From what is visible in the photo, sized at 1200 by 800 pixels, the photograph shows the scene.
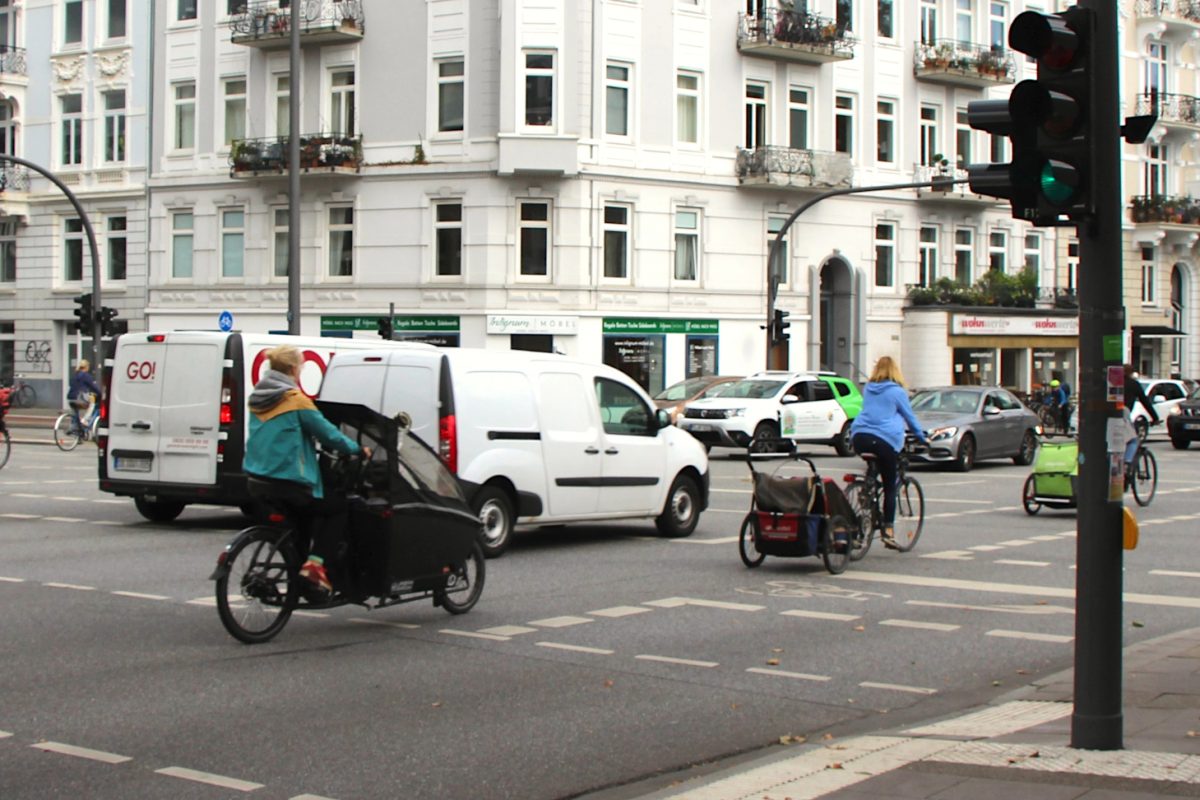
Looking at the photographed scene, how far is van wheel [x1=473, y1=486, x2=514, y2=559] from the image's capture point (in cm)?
1446

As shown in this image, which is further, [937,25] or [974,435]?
[937,25]

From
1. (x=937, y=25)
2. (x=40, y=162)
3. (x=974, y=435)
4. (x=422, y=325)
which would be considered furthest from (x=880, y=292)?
(x=40, y=162)

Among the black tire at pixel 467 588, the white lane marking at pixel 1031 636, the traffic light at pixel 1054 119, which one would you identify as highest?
the traffic light at pixel 1054 119

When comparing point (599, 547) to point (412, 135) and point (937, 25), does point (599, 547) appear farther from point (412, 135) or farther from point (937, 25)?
point (937, 25)

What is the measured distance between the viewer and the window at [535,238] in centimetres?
4047

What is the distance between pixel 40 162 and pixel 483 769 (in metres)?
46.8

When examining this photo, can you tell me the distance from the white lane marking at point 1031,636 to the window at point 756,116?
34.1 m

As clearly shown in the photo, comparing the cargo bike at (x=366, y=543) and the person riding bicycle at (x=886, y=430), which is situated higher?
the person riding bicycle at (x=886, y=430)

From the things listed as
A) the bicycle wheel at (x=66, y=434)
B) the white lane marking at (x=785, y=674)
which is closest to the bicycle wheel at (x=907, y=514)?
the white lane marking at (x=785, y=674)

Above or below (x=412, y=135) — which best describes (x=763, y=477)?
below

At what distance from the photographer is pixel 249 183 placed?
142 ft

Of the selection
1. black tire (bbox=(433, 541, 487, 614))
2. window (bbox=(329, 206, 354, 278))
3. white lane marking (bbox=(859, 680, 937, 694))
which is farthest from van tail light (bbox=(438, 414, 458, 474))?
window (bbox=(329, 206, 354, 278))

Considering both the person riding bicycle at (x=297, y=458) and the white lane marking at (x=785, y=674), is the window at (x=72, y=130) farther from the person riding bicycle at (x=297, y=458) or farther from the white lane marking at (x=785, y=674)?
the white lane marking at (x=785, y=674)

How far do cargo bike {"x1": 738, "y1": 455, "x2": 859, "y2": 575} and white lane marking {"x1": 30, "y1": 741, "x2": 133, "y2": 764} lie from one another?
295 inches
